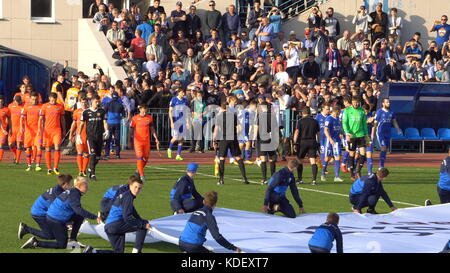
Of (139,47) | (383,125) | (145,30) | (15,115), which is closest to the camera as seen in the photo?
(383,125)

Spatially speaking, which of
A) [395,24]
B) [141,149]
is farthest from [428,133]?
[141,149]

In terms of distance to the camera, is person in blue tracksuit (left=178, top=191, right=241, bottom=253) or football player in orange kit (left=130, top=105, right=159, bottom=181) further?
football player in orange kit (left=130, top=105, right=159, bottom=181)

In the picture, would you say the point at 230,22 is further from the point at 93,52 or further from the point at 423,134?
the point at 423,134

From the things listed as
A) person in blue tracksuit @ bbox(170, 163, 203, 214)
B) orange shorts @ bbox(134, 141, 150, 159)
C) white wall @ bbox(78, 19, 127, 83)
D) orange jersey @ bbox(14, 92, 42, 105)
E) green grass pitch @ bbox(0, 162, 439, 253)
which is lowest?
green grass pitch @ bbox(0, 162, 439, 253)

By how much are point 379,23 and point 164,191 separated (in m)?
17.5

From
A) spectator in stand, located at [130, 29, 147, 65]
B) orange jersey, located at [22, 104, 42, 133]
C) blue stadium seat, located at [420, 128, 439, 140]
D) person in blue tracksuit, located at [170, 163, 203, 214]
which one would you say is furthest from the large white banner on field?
spectator in stand, located at [130, 29, 147, 65]

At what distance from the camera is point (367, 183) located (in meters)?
18.8

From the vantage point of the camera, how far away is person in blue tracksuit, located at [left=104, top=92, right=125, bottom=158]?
28844mm

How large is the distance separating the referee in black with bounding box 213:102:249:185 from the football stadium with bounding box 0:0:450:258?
50 mm

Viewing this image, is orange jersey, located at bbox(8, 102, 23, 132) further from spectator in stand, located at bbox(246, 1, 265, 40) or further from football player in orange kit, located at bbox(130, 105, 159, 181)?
spectator in stand, located at bbox(246, 1, 265, 40)

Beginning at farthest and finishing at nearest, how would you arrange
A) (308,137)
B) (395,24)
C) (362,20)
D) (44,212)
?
(395,24), (362,20), (308,137), (44,212)

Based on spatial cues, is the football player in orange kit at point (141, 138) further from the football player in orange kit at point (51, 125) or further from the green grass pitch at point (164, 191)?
the football player in orange kit at point (51, 125)

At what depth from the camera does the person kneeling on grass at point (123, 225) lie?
14602 millimetres

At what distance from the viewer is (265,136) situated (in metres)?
24.5
